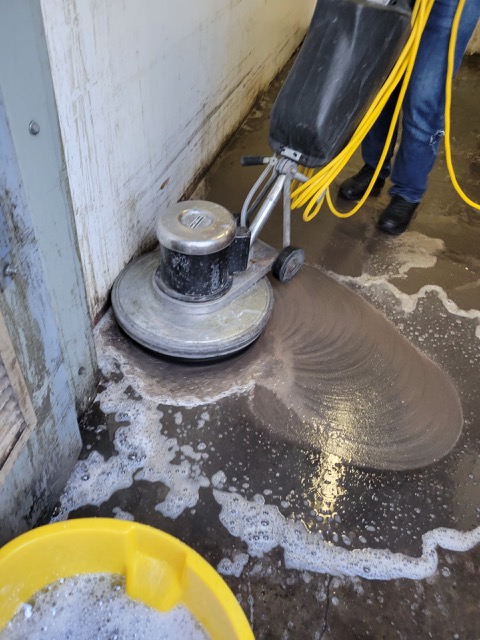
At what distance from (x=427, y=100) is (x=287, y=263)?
2.45ft

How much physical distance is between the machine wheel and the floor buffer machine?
128mm

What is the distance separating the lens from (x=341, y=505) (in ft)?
4.19

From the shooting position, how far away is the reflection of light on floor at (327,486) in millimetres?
1265

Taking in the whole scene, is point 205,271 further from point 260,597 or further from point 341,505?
point 260,597

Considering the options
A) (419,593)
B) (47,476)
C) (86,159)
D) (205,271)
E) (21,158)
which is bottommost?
(419,593)

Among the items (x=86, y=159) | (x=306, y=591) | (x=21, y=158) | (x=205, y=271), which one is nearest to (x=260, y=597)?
(x=306, y=591)

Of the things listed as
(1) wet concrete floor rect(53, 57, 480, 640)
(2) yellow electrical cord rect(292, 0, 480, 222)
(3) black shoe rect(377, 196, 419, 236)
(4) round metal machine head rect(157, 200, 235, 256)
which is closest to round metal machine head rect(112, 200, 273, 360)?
(4) round metal machine head rect(157, 200, 235, 256)

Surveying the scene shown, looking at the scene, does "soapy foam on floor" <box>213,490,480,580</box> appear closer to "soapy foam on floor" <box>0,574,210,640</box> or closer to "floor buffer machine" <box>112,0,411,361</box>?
"soapy foam on floor" <box>0,574,210,640</box>

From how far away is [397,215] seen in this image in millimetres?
2109

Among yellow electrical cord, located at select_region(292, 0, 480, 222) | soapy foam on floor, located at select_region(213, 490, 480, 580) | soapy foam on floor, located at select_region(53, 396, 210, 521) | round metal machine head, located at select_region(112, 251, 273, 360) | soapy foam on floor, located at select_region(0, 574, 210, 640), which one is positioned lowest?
soapy foam on floor, located at select_region(213, 490, 480, 580)

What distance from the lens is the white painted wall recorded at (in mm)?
1192

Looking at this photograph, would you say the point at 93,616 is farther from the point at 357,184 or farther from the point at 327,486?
the point at 357,184

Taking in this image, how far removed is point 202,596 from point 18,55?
93cm

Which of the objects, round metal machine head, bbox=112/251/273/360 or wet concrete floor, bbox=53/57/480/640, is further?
round metal machine head, bbox=112/251/273/360
